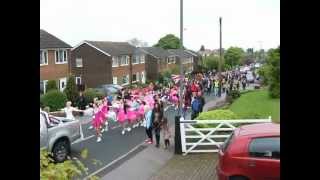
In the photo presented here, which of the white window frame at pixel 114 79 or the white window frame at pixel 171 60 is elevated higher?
the white window frame at pixel 171 60

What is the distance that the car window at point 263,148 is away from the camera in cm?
792

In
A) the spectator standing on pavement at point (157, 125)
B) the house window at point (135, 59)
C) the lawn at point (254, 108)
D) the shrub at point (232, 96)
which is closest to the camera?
the spectator standing on pavement at point (157, 125)

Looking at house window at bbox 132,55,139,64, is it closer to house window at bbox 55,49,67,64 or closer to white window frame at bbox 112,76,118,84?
white window frame at bbox 112,76,118,84

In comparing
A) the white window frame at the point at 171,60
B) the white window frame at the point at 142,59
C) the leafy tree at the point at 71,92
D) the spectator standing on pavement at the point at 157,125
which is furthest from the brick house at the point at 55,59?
the white window frame at the point at 171,60

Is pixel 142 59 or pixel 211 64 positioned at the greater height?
pixel 142 59

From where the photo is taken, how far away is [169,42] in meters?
94.5

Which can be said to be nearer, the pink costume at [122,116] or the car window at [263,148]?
the car window at [263,148]

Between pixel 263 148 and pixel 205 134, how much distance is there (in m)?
6.12

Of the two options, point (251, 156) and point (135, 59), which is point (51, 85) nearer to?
point (135, 59)

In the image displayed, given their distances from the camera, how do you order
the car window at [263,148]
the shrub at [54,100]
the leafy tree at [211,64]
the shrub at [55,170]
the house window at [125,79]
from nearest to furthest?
1. the shrub at [55,170]
2. the car window at [263,148]
3. the shrub at [54,100]
4. the house window at [125,79]
5. the leafy tree at [211,64]

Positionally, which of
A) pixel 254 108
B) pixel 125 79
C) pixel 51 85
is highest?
pixel 125 79

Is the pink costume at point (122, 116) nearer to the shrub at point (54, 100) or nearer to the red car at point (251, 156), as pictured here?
the shrub at point (54, 100)

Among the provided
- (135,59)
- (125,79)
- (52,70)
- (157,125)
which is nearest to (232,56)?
(135,59)
